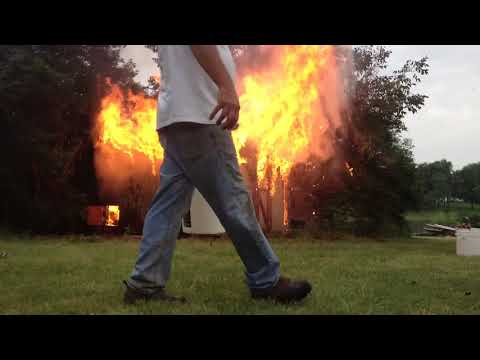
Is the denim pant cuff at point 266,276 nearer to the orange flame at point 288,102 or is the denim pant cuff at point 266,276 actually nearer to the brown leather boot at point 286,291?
the brown leather boot at point 286,291

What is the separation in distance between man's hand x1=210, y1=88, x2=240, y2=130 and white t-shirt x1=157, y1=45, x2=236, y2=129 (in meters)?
0.18

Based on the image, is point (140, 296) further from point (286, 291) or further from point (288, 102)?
point (288, 102)

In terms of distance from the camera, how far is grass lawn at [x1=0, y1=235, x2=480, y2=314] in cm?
304

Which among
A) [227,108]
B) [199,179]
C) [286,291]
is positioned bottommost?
[286,291]

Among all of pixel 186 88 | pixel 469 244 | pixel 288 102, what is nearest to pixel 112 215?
pixel 288 102

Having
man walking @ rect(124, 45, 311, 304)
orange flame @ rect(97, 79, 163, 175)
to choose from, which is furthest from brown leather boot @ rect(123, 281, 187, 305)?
orange flame @ rect(97, 79, 163, 175)

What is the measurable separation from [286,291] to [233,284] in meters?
0.92

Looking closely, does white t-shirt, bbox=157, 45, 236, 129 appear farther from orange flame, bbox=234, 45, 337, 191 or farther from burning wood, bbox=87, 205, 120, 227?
burning wood, bbox=87, 205, 120, 227

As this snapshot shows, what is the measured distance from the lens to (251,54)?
10.3m

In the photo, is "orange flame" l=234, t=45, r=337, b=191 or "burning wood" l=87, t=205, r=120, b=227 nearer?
"orange flame" l=234, t=45, r=337, b=191

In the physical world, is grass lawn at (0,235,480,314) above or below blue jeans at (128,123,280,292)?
below

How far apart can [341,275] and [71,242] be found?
220 inches

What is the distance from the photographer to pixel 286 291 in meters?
3.00

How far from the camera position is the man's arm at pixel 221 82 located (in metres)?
2.73
